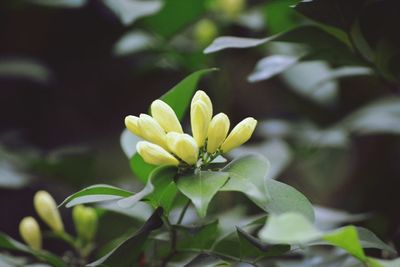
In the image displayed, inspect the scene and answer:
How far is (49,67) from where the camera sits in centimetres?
172

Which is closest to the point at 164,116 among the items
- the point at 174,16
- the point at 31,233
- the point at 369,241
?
the point at 369,241

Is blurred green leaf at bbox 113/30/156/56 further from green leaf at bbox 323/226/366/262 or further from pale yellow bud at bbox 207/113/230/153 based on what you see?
green leaf at bbox 323/226/366/262

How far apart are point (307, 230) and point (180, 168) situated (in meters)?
0.19

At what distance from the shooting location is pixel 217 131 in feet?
2.06

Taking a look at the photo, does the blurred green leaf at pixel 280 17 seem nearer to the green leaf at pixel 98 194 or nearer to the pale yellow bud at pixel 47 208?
the pale yellow bud at pixel 47 208

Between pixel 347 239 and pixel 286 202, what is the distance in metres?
0.08

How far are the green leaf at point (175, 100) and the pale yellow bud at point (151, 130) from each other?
0.10 metres

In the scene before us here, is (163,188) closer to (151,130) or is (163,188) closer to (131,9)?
(151,130)

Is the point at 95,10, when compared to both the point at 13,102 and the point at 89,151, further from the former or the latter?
the point at 89,151

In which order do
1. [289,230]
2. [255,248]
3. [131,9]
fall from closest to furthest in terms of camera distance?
[289,230]
[255,248]
[131,9]

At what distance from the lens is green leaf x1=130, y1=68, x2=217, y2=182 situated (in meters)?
0.73

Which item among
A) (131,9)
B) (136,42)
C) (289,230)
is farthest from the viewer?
(136,42)

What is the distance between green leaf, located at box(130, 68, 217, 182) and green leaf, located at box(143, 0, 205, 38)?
1.36 feet

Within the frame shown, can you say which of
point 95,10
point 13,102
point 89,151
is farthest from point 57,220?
point 95,10
